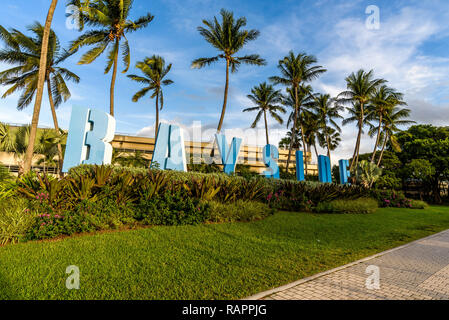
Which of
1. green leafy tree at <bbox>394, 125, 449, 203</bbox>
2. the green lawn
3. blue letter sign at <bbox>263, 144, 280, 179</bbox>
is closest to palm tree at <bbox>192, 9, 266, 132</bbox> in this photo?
blue letter sign at <bbox>263, 144, 280, 179</bbox>

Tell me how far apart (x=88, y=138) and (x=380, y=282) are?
11.1 meters

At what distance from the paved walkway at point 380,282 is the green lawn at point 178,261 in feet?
0.87

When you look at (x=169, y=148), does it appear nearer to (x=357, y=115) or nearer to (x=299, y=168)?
(x=299, y=168)

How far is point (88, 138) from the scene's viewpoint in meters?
10.6

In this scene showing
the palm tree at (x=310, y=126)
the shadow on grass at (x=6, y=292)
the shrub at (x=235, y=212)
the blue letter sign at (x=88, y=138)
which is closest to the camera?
the shadow on grass at (x=6, y=292)

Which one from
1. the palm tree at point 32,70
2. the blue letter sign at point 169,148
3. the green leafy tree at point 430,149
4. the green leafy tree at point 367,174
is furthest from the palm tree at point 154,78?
the green leafy tree at point 430,149

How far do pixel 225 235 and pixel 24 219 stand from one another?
16.3ft

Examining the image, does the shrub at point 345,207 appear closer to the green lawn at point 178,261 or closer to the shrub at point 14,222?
the green lawn at point 178,261

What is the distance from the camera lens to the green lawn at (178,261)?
3.39 meters

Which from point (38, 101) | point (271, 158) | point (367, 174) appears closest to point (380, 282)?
point (38, 101)

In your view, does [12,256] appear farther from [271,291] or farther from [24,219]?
[271,291]

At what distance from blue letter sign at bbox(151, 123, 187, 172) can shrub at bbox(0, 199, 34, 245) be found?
6763 millimetres

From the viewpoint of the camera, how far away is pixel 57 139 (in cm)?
2227
